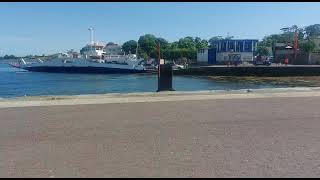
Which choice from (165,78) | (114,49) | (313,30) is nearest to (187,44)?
(114,49)

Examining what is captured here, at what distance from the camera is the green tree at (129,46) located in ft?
443

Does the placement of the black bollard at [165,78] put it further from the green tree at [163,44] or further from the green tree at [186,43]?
the green tree at [163,44]

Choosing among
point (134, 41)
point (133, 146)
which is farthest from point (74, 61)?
point (133, 146)

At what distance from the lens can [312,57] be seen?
3137 inches

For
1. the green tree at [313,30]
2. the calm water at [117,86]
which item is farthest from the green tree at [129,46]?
the calm water at [117,86]

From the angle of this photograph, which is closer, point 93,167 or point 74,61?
point 93,167

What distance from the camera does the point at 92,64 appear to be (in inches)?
3595

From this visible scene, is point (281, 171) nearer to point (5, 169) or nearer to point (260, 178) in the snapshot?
point (260, 178)

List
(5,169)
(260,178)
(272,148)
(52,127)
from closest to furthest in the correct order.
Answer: (260,178)
(5,169)
(272,148)
(52,127)

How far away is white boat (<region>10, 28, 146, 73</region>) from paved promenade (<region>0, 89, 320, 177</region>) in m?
73.9

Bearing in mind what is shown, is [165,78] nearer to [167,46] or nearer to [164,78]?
[164,78]

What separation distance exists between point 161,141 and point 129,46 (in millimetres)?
129953

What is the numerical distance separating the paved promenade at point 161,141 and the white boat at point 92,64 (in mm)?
73856

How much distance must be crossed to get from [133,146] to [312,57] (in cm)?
7839
